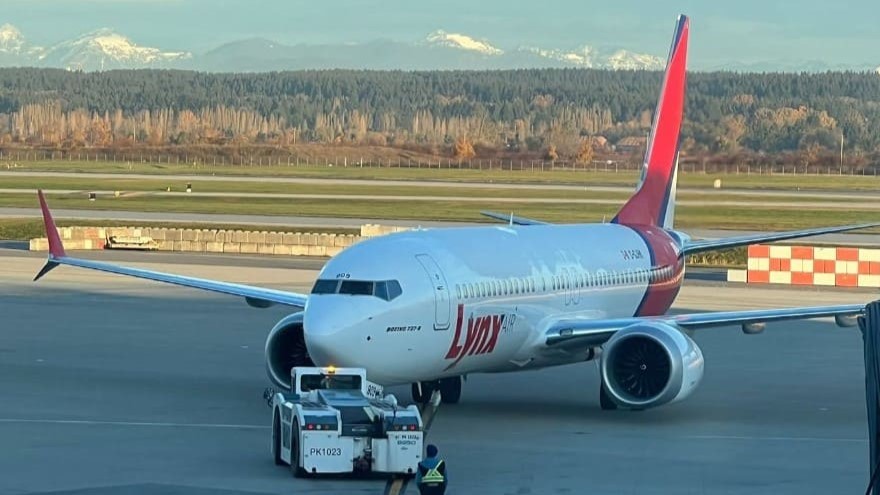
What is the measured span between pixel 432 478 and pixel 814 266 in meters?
46.0

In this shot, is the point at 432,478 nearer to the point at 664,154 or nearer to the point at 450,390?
the point at 450,390

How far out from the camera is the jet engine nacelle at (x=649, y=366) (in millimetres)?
32500

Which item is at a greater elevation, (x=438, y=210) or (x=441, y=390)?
(x=441, y=390)

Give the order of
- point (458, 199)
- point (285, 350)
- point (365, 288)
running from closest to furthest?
point (365, 288) → point (285, 350) → point (458, 199)

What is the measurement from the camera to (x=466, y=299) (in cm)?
3188

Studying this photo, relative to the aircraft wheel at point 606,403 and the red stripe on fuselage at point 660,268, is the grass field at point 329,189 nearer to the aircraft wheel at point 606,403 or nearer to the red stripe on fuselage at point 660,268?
the red stripe on fuselage at point 660,268

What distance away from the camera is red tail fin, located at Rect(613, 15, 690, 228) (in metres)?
43.7

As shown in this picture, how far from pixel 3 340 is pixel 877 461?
30773 mm

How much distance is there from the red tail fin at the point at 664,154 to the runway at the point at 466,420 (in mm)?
4203

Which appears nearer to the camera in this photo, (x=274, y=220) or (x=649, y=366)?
(x=649, y=366)

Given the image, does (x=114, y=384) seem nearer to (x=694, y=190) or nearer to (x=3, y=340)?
(x=3, y=340)

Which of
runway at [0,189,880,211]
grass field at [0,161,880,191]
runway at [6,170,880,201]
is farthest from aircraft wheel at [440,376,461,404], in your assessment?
grass field at [0,161,880,191]

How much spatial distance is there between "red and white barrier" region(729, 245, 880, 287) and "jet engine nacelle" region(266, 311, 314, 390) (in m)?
36.9

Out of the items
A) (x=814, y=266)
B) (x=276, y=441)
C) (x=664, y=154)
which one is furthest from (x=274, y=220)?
(x=276, y=441)
